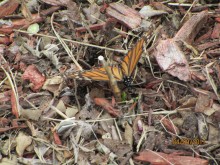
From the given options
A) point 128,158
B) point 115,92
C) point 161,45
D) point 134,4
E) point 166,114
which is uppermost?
point 134,4

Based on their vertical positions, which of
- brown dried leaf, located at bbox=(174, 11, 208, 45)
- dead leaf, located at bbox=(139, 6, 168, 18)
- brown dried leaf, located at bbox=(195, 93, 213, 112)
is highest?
dead leaf, located at bbox=(139, 6, 168, 18)

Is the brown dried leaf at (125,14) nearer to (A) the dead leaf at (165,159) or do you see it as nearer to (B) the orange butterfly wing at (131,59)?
(B) the orange butterfly wing at (131,59)

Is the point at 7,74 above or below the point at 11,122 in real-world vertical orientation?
above

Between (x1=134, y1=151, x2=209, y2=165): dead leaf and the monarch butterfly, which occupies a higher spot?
the monarch butterfly

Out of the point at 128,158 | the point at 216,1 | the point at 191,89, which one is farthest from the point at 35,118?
the point at 216,1

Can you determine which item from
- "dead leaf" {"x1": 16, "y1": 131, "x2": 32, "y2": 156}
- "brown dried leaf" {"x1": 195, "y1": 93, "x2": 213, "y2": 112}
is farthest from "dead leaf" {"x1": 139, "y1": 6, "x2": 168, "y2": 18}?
"dead leaf" {"x1": 16, "y1": 131, "x2": 32, "y2": 156}

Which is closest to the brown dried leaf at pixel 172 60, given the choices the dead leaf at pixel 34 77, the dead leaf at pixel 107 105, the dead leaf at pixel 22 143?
the dead leaf at pixel 107 105

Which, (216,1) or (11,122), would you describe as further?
(216,1)

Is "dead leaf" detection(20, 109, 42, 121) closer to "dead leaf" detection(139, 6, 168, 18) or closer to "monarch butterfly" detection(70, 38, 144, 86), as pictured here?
"monarch butterfly" detection(70, 38, 144, 86)

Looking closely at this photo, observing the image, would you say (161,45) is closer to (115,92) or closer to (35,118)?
(115,92)
